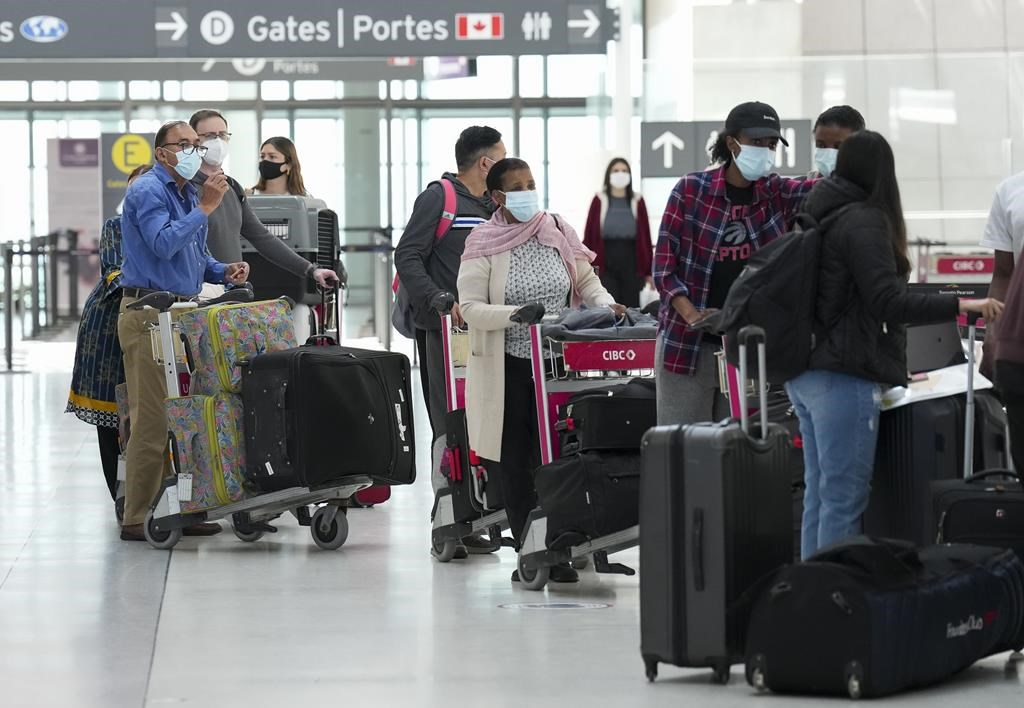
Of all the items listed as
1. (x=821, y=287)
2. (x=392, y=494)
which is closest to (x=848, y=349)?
(x=821, y=287)

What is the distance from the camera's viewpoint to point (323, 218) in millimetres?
7977

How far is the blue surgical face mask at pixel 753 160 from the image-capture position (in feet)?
16.8

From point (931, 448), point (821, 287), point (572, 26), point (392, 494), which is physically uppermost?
point (572, 26)

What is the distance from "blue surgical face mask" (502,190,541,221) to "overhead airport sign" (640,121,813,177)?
7.97 m

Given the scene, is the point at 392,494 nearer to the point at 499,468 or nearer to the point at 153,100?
the point at 499,468

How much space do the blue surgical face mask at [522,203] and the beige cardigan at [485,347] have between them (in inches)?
5.6

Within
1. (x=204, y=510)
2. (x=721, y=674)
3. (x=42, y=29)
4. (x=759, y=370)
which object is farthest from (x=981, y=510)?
(x=42, y=29)

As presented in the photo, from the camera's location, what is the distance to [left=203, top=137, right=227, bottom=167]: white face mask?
718 cm

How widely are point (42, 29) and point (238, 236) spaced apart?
5257 millimetres

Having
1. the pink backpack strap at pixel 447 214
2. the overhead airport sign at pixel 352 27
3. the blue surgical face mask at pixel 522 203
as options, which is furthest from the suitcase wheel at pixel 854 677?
the overhead airport sign at pixel 352 27

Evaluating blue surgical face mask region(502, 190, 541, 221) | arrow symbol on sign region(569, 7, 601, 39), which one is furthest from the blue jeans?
arrow symbol on sign region(569, 7, 601, 39)

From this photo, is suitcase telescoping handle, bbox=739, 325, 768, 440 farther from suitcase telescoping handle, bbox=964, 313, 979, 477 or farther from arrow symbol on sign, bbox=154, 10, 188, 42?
arrow symbol on sign, bbox=154, 10, 188, 42

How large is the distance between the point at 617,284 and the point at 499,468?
773 cm

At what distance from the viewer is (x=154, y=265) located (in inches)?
272
